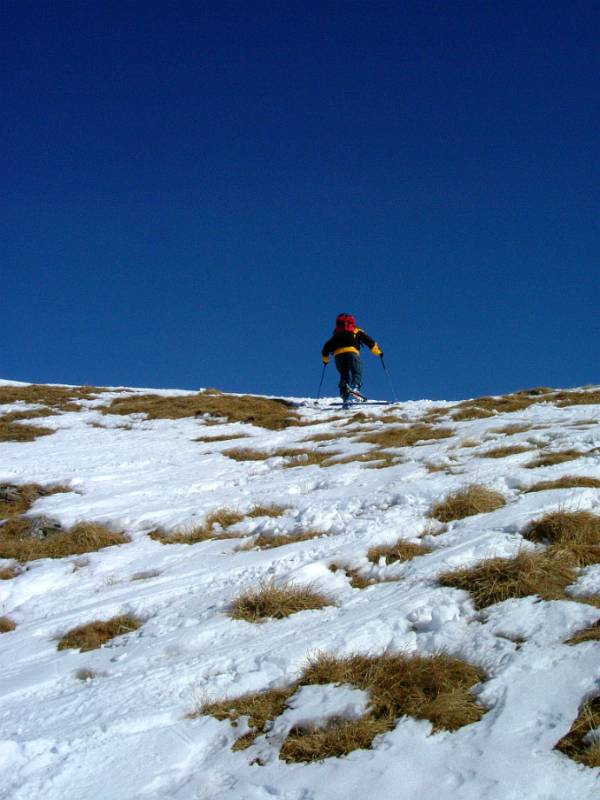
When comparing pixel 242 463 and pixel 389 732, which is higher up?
pixel 242 463

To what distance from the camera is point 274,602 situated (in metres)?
4.85

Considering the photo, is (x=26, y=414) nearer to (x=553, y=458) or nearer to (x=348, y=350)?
(x=348, y=350)

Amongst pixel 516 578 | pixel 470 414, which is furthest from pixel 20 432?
pixel 516 578


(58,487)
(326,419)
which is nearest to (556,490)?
(58,487)

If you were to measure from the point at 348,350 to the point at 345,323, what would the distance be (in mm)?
1112

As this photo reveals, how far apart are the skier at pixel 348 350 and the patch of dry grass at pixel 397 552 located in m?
12.6

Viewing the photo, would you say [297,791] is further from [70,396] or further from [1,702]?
[70,396]

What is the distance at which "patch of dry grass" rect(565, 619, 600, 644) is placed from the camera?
12.2 feet

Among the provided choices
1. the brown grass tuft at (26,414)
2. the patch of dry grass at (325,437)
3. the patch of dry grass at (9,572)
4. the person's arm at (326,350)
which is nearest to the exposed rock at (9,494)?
the patch of dry grass at (9,572)

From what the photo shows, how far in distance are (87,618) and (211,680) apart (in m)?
1.68

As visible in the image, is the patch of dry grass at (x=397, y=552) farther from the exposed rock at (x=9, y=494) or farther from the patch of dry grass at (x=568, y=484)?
the exposed rock at (x=9, y=494)

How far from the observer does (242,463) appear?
416 inches

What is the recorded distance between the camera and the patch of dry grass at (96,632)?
189 inches

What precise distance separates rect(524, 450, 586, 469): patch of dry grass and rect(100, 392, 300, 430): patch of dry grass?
7.18m
